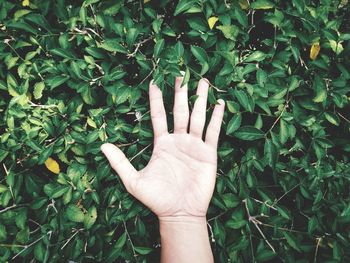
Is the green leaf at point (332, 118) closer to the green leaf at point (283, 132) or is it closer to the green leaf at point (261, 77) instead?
the green leaf at point (283, 132)

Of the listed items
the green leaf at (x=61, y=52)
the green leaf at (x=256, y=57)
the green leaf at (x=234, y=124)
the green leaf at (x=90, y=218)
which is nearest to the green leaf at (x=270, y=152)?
the green leaf at (x=234, y=124)

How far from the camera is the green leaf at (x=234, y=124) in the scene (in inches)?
63.8

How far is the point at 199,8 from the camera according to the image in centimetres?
159

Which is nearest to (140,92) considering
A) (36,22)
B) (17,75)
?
(36,22)

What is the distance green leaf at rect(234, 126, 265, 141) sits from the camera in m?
1.63

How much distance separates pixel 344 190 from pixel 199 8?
117 cm

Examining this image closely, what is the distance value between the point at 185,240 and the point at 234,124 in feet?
2.07

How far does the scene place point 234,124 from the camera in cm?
163

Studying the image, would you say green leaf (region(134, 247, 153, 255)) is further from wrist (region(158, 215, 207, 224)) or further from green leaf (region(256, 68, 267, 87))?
green leaf (region(256, 68, 267, 87))

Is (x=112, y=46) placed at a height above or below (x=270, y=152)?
above

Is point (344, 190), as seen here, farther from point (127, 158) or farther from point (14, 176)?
point (14, 176)

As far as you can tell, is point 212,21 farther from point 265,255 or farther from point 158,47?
point 265,255

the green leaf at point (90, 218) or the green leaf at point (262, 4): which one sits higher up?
the green leaf at point (262, 4)

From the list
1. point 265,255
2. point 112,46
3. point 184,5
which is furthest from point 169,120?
point 265,255
